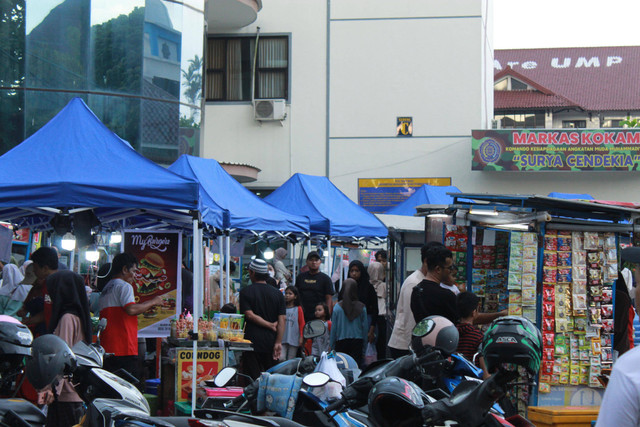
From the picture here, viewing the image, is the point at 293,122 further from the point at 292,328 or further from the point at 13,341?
the point at 13,341

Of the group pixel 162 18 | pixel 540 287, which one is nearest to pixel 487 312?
pixel 540 287

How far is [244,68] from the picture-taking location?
80.7ft

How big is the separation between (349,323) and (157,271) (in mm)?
3053

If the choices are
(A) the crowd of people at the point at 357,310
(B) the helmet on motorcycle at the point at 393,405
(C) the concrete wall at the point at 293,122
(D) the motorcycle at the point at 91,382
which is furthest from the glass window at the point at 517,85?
(B) the helmet on motorcycle at the point at 393,405

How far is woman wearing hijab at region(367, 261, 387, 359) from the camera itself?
Answer: 43.3 ft

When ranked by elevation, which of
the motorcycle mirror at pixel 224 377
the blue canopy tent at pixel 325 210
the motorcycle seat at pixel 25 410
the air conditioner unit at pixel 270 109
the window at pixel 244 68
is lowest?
the motorcycle mirror at pixel 224 377

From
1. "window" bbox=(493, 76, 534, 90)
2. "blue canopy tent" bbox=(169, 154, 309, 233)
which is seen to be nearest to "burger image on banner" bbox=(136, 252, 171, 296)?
"blue canopy tent" bbox=(169, 154, 309, 233)

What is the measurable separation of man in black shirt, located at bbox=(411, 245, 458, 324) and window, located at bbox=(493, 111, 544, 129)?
1374 inches

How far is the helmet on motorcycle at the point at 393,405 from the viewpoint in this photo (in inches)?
139

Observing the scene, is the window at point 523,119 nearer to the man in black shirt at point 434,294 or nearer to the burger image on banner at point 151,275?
the burger image on banner at point 151,275

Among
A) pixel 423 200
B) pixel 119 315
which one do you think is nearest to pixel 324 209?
pixel 423 200

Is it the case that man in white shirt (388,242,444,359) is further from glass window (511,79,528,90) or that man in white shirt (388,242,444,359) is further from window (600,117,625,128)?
window (600,117,625,128)

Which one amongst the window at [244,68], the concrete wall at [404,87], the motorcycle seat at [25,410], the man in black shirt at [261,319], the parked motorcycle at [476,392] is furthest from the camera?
the window at [244,68]

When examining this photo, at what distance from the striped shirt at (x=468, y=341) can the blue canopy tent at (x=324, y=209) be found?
7873 mm
